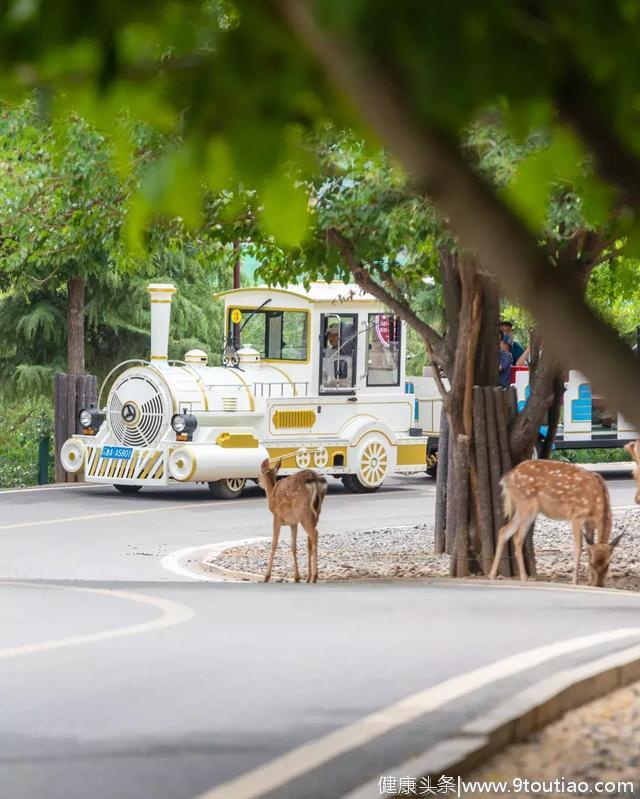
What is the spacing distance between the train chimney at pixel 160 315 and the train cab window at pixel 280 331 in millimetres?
1447

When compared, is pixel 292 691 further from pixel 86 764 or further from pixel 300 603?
pixel 300 603

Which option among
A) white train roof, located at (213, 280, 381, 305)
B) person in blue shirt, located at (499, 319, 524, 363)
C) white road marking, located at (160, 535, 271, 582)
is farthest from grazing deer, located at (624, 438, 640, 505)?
white train roof, located at (213, 280, 381, 305)

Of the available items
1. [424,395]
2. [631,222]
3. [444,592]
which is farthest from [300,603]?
[424,395]

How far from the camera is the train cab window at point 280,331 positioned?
25125mm

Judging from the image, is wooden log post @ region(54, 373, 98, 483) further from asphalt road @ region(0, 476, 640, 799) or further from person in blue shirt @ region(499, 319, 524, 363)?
asphalt road @ region(0, 476, 640, 799)

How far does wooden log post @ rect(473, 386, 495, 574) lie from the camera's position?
13914 millimetres

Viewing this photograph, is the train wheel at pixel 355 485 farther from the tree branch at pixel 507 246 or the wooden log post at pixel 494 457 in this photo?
the tree branch at pixel 507 246

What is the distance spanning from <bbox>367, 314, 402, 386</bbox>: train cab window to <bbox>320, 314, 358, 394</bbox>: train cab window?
1.05 ft

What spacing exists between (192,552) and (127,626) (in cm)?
744

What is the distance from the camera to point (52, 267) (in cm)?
2731

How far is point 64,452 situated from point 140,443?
1.65 meters

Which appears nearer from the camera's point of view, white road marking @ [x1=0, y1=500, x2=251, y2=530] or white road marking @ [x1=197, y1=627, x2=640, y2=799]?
white road marking @ [x1=197, y1=627, x2=640, y2=799]

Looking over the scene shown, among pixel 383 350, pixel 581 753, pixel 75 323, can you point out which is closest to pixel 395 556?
pixel 383 350

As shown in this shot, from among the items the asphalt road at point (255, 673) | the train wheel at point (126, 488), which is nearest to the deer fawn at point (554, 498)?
the asphalt road at point (255, 673)
